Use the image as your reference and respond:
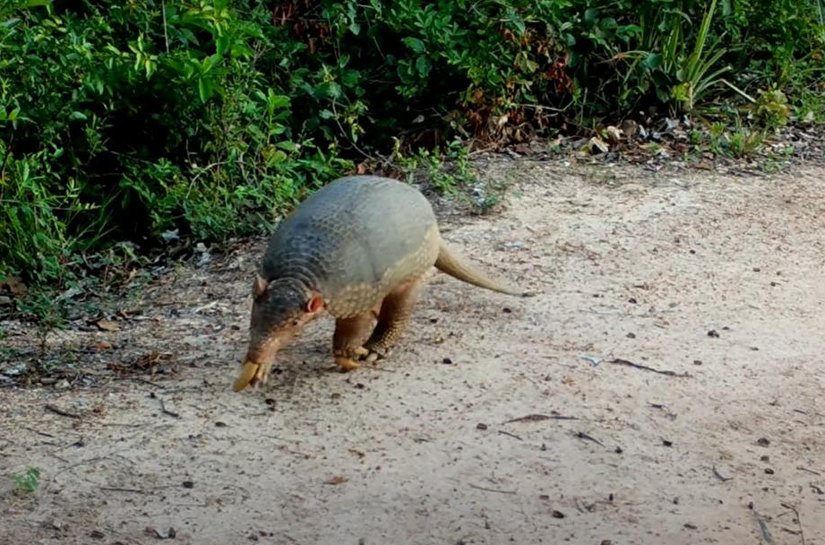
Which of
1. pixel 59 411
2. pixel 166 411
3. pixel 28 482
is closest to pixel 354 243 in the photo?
pixel 166 411

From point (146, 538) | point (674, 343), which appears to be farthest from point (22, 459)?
point (674, 343)

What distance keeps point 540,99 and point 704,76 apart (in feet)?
4.12

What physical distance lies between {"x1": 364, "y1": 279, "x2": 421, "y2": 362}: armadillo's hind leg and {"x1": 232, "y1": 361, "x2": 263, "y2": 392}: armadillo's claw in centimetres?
63

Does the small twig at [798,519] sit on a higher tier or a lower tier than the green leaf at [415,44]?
lower

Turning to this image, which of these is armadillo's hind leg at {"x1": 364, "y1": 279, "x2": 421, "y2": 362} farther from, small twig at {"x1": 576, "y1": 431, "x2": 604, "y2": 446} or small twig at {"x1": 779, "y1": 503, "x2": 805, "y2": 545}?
small twig at {"x1": 779, "y1": 503, "x2": 805, "y2": 545}

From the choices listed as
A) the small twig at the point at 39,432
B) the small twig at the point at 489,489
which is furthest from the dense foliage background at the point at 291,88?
the small twig at the point at 489,489

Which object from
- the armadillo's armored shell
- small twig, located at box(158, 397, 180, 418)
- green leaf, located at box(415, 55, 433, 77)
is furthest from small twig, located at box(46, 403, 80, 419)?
green leaf, located at box(415, 55, 433, 77)

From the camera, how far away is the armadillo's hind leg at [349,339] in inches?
191

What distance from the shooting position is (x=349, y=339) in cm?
490

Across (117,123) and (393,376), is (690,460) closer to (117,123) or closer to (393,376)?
(393,376)

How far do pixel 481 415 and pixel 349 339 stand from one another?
25.9 inches

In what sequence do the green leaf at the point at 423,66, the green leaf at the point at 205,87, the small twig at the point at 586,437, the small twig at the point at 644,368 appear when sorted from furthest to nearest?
the green leaf at the point at 423,66
the green leaf at the point at 205,87
the small twig at the point at 644,368
the small twig at the point at 586,437

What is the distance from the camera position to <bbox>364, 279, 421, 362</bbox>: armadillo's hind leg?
4.98 meters

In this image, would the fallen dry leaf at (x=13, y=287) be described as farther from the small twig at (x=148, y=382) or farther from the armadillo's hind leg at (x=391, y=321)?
the armadillo's hind leg at (x=391, y=321)
